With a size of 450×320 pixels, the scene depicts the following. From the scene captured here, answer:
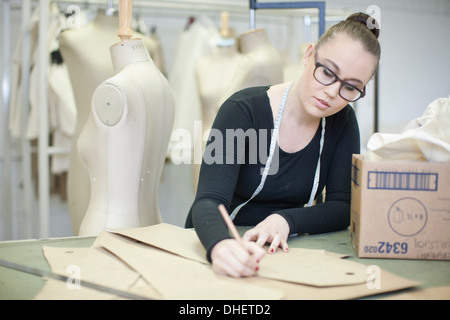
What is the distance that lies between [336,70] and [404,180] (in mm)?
331

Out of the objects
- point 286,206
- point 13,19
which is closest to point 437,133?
point 286,206

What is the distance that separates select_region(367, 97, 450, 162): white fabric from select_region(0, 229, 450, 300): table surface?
0.22m

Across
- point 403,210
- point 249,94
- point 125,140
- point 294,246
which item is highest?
point 249,94

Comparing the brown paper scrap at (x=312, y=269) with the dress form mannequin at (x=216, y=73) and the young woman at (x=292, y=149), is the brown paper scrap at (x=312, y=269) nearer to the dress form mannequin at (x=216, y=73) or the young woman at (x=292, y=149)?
the young woman at (x=292, y=149)

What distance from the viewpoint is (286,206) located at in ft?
4.57

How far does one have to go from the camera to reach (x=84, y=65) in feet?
5.97

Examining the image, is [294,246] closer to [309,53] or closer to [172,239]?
[172,239]

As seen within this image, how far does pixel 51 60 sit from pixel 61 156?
0.64 meters

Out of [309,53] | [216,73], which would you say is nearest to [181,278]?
[309,53]

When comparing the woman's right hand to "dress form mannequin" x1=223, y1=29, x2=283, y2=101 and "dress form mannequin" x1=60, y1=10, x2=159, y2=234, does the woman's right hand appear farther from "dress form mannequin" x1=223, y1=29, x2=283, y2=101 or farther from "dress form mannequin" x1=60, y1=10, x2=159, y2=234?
"dress form mannequin" x1=223, y1=29, x2=283, y2=101

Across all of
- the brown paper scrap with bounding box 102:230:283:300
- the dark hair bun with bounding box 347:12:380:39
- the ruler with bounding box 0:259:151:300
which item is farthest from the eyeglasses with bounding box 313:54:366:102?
the ruler with bounding box 0:259:151:300

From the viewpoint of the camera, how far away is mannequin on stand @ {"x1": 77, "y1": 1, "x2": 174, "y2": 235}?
1.30 m

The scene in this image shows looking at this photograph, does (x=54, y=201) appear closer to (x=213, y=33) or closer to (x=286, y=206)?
(x=213, y=33)

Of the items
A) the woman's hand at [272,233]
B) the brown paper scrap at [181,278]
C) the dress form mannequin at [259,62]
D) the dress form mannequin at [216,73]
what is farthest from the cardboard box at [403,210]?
the dress form mannequin at [216,73]
